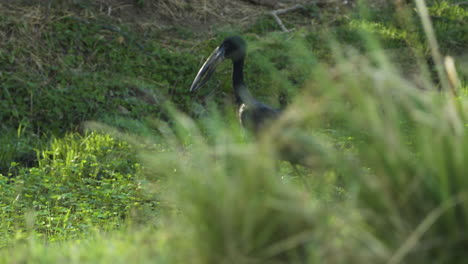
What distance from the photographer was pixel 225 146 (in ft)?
8.95

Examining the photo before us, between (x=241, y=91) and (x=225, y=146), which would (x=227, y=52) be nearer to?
(x=241, y=91)

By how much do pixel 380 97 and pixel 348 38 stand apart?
7.40 meters

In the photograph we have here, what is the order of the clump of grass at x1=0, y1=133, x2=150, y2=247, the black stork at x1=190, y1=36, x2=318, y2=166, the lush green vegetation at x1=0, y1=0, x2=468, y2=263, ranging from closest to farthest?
the lush green vegetation at x1=0, y1=0, x2=468, y2=263, the clump of grass at x1=0, y1=133, x2=150, y2=247, the black stork at x1=190, y1=36, x2=318, y2=166

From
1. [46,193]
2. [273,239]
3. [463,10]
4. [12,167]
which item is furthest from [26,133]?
[463,10]

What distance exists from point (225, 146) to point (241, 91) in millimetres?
3726

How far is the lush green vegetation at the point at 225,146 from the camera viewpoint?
2588mm

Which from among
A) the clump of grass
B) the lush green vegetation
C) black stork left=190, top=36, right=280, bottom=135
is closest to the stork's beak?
black stork left=190, top=36, right=280, bottom=135

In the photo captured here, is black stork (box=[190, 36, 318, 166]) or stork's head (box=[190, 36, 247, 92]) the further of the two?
stork's head (box=[190, 36, 247, 92])

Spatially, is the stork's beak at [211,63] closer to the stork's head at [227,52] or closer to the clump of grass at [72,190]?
the stork's head at [227,52]

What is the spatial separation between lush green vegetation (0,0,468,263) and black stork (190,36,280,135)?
0.43 metres

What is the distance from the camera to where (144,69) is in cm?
870

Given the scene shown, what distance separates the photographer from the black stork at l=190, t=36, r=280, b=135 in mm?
5793

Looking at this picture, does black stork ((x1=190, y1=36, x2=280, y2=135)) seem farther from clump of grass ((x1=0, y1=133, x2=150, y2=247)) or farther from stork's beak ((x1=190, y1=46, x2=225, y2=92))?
clump of grass ((x1=0, y1=133, x2=150, y2=247))

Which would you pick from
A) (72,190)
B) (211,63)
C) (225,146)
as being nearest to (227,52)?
(211,63)
